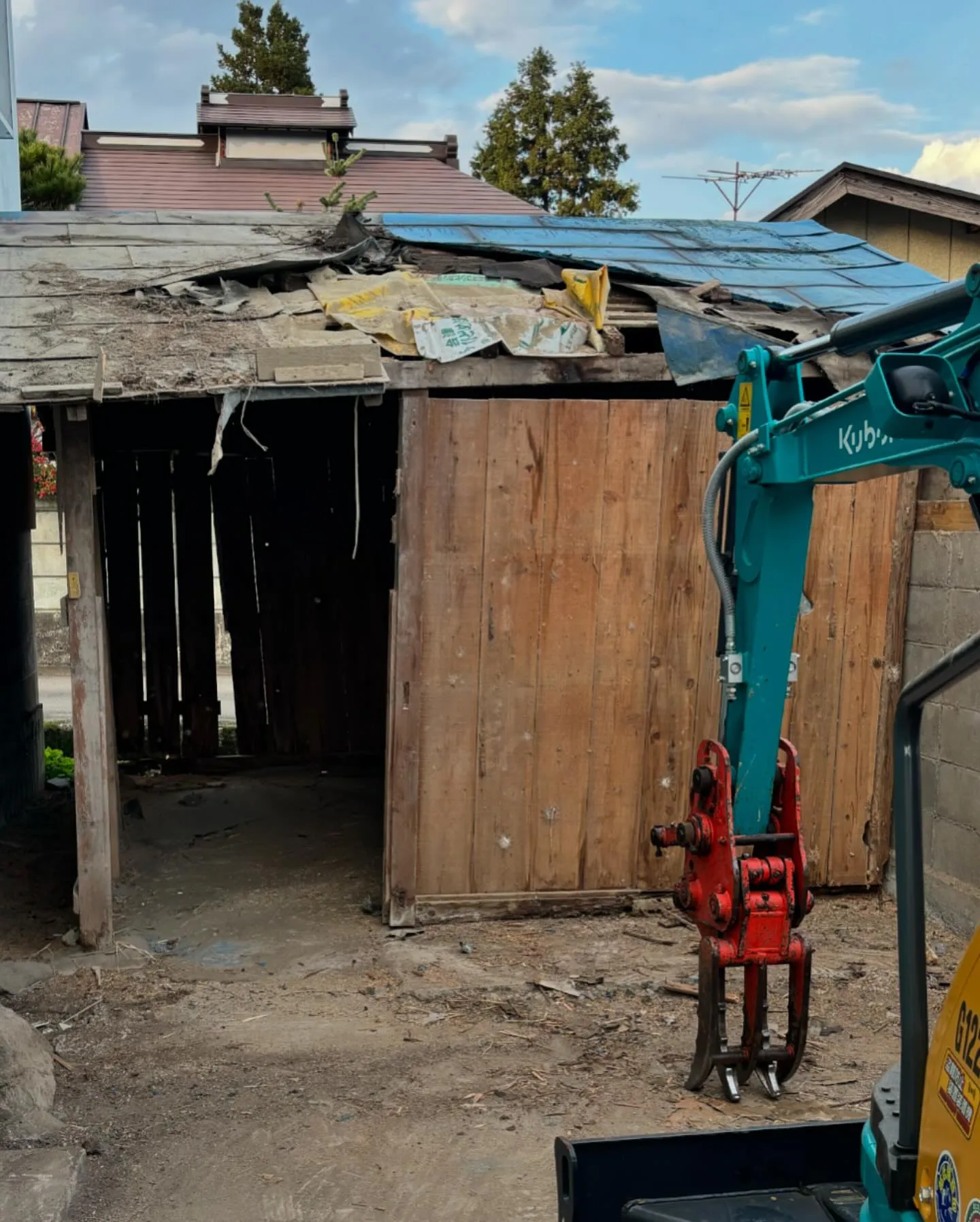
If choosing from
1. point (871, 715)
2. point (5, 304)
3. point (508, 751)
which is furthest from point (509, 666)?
point (5, 304)

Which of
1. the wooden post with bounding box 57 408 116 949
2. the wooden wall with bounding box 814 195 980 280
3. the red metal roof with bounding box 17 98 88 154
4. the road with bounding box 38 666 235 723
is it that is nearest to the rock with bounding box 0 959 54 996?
the wooden post with bounding box 57 408 116 949

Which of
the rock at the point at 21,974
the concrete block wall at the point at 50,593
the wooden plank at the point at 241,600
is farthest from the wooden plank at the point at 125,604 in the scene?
the concrete block wall at the point at 50,593

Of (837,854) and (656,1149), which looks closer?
(656,1149)

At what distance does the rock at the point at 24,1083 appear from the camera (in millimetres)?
4086

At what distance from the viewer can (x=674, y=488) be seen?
602 centimetres

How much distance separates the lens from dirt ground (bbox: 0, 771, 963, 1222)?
13.0 ft

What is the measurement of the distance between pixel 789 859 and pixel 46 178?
1335 cm

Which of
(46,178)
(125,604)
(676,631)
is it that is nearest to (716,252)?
(676,631)

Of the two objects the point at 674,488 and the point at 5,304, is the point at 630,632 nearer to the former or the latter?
the point at 674,488

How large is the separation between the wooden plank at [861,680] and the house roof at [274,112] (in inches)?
602

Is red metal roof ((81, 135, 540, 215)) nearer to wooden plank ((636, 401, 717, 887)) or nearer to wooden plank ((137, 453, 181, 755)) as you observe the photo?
wooden plank ((137, 453, 181, 755))

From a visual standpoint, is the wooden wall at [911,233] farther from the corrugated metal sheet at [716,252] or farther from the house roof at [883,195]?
the corrugated metal sheet at [716,252]

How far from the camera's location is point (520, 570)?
5961 mm

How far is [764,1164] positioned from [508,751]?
3204 millimetres
